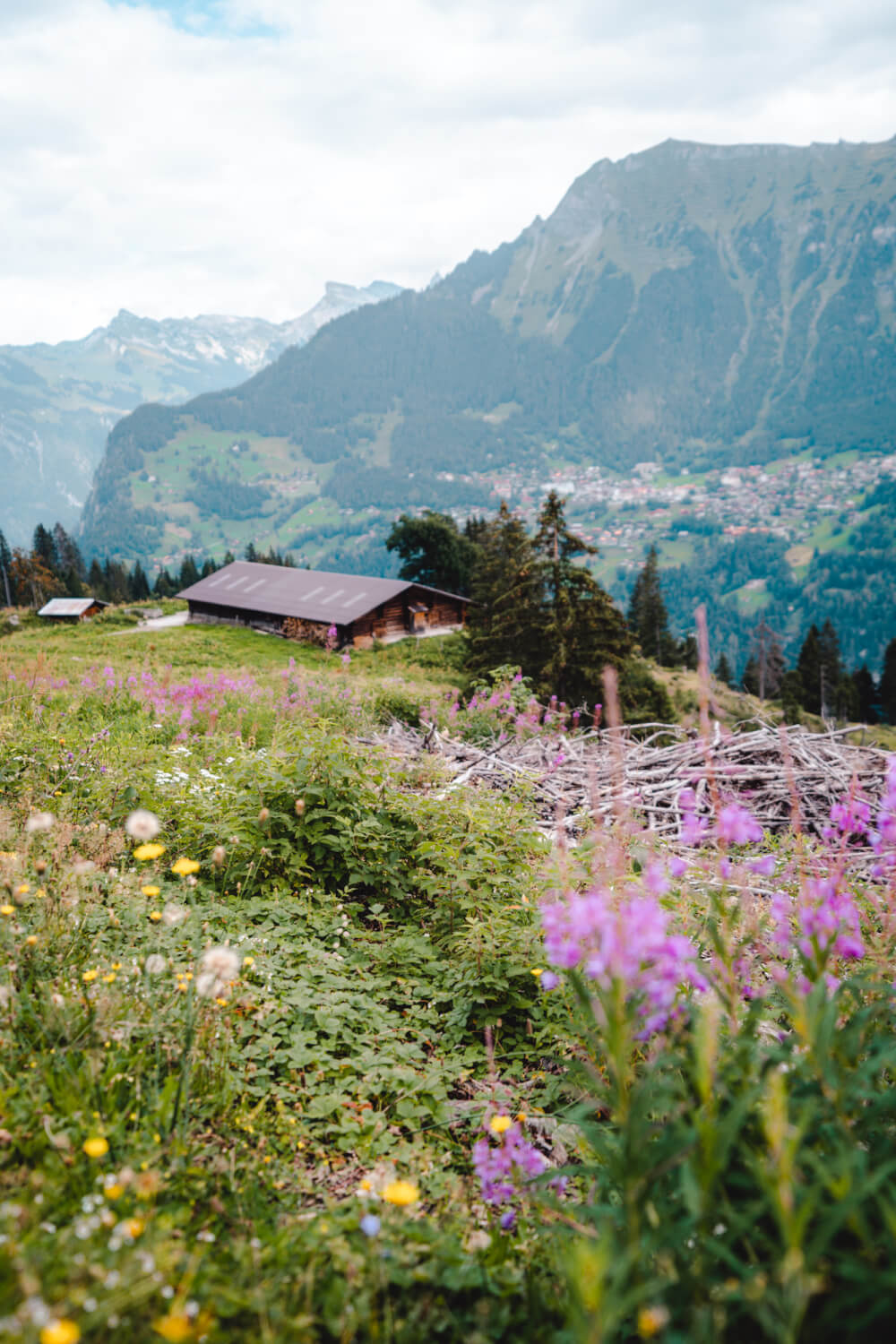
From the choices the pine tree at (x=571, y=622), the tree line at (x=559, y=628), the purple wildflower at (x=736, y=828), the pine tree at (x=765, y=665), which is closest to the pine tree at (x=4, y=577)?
the tree line at (x=559, y=628)

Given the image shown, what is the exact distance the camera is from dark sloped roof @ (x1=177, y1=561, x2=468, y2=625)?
45.7 meters

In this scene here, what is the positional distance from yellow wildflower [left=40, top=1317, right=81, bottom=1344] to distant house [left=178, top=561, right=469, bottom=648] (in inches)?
1558

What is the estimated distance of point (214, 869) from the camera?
5.53 m

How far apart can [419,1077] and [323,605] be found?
44667mm

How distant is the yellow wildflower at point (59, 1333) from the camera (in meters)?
1.51

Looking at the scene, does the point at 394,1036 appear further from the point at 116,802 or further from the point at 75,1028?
the point at 116,802

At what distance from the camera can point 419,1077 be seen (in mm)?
3670

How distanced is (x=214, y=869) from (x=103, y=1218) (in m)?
3.52

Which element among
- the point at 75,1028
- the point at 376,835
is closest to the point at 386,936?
the point at 376,835

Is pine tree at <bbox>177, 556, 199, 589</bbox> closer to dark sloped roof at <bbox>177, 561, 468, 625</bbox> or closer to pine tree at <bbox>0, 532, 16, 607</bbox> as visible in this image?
pine tree at <bbox>0, 532, 16, 607</bbox>

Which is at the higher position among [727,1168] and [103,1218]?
[103,1218]

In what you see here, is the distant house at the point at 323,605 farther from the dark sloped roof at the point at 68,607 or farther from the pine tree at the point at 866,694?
the pine tree at the point at 866,694

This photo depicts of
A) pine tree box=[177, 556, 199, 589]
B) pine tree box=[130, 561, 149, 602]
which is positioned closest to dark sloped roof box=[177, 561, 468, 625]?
pine tree box=[177, 556, 199, 589]

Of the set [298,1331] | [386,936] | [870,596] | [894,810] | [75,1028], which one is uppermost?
[894,810]
